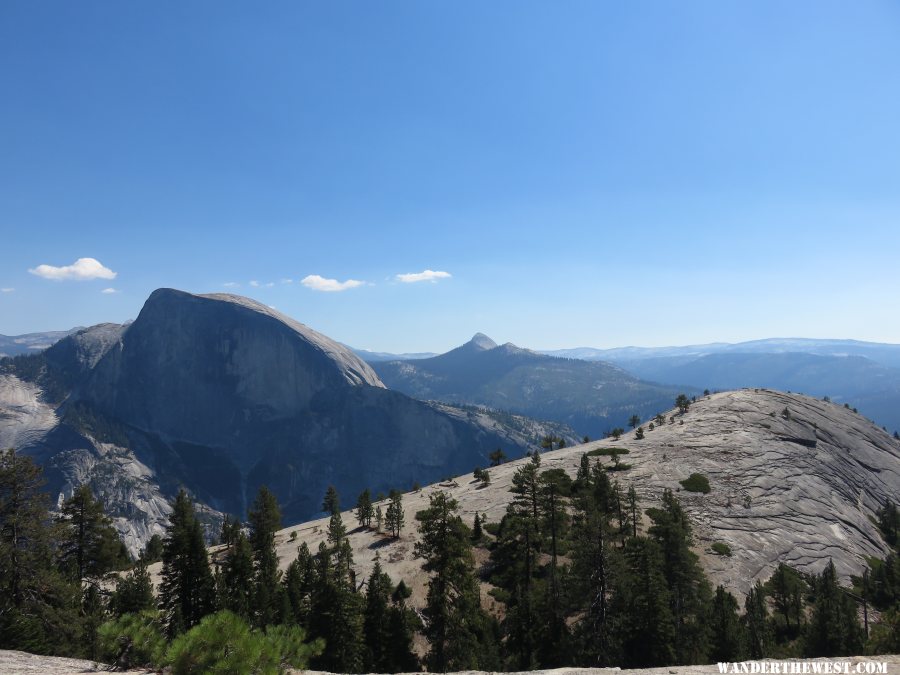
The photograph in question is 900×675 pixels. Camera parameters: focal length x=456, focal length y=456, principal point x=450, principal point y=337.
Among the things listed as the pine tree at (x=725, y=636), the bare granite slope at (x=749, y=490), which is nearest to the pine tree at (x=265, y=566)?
the bare granite slope at (x=749, y=490)

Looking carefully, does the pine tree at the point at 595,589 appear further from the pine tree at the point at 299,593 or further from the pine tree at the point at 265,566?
the pine tree at the point at 265,566

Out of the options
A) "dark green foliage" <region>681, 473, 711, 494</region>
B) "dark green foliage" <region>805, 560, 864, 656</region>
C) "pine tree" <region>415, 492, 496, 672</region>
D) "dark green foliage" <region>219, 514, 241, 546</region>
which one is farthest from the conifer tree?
"dark green foliage" <region>219, 514, 241, 546</region>

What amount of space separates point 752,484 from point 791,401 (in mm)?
75033

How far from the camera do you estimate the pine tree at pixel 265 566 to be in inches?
1570

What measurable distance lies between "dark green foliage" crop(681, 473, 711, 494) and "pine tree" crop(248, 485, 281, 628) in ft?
228

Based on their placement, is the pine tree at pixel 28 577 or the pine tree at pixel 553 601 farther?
the pine tree at pixel 553 601

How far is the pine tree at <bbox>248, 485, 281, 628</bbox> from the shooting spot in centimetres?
3988

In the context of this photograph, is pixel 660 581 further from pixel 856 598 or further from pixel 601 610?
pixel 856 598

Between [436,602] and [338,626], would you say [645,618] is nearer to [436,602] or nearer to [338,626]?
[436,602]

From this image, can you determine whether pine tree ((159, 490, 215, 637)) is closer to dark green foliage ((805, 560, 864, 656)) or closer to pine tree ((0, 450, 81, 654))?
pine tree ((0, 450, 81, 654))

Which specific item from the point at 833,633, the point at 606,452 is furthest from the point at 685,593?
the point at 606,452

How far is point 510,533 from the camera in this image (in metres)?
50.2

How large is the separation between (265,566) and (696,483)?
7300 centimetres

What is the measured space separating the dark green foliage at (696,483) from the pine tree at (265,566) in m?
69.5
